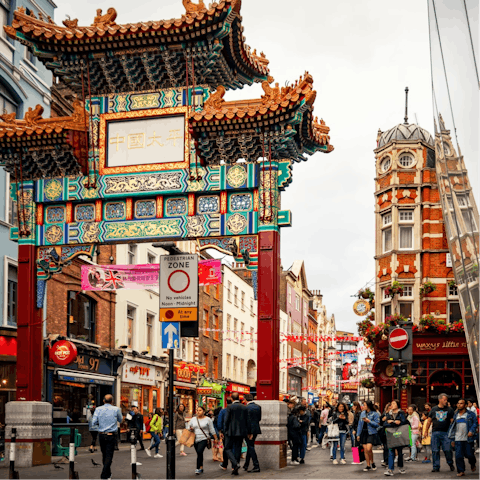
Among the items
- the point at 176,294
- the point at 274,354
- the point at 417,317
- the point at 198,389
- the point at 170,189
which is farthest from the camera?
the point at 198,389

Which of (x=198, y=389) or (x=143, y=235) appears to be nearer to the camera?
(x=143, y=235)

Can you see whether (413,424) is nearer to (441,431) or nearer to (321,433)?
(441,431)

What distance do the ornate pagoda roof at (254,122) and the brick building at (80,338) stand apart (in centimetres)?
1306

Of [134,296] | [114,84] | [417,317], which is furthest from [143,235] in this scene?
[417,317]

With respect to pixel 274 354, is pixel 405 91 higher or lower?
higher

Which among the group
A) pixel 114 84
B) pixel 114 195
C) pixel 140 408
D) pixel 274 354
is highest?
pixel 114 84

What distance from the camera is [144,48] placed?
21.3 meters

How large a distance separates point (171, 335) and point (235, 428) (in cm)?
433

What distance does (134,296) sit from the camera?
41.2 meters

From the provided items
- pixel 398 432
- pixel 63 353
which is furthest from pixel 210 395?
pixel 398 432

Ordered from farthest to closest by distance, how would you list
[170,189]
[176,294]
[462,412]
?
[170,189]
[462,412]
[176,294]

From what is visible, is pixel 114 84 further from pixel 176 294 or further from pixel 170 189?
pixel 176 294

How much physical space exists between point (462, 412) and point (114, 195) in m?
10.7

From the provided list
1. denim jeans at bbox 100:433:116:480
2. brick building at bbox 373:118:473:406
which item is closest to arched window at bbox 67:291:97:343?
brick building at bbox 373:118:473:406
